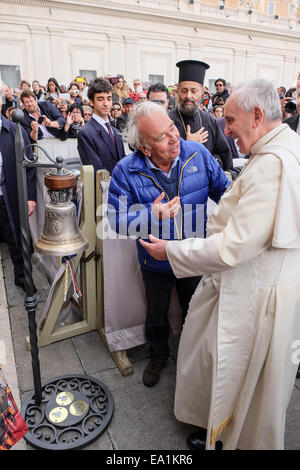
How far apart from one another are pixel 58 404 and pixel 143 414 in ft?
1.94

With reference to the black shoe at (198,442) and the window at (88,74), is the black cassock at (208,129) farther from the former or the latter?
the window at (88,74)

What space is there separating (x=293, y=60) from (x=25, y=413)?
127ft

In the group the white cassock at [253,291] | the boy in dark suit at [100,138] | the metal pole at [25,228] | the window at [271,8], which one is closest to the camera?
the white cassock at [253,291]

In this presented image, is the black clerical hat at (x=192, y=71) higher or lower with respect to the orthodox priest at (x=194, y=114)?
higher

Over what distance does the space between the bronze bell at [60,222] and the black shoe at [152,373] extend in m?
1.39

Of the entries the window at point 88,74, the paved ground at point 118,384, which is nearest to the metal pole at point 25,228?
the paved ground at point 118,384

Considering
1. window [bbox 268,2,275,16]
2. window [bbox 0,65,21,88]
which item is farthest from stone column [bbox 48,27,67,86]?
window [bbox 268,2,275,16]

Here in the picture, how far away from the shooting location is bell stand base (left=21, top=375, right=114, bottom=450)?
2111 mm

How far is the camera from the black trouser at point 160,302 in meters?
2.46

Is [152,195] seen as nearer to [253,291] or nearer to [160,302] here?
[160,302]

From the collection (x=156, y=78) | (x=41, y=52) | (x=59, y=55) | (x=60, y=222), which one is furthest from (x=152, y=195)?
(x=156, y=78)

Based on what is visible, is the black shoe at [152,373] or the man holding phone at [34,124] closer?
the black shoe at [152,373]
